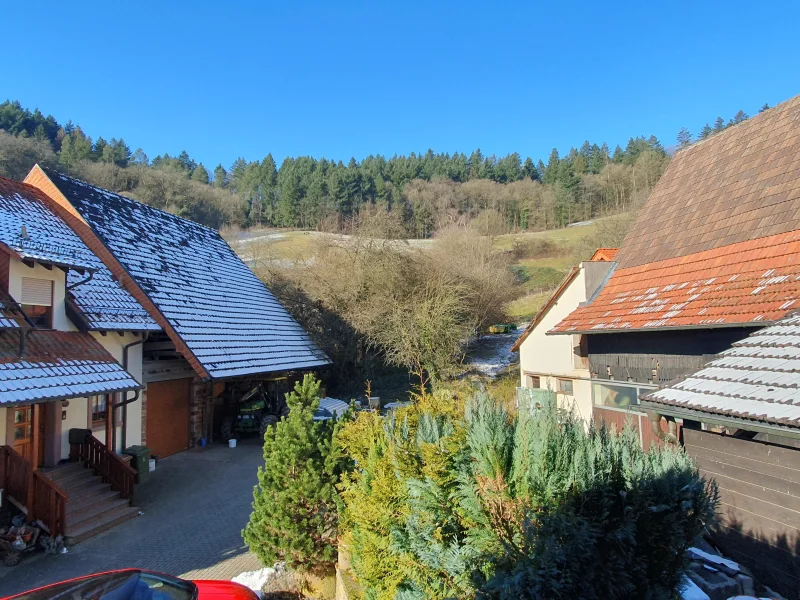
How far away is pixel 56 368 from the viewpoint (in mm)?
8672

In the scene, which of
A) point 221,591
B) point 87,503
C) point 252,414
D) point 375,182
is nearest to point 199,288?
point 252,414

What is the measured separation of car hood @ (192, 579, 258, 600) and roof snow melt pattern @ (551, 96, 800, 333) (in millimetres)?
6384

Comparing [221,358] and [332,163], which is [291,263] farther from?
[332,163]

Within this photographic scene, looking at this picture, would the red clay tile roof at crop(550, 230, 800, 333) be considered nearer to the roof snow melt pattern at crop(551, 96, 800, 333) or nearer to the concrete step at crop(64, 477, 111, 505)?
the roof snow melt pattern at crop(551, 96, 800, 333)

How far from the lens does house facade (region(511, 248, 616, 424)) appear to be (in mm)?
10359

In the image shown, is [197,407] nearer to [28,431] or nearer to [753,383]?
[28,431]

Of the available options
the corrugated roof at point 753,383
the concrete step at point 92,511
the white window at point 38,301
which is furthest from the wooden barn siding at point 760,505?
the white window at point 38,301

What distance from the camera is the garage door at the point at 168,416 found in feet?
42.2

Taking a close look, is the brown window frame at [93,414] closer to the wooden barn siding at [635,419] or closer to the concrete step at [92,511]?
the concrete step at [92,511]

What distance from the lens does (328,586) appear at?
18.2ft

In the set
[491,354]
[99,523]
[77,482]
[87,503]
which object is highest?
[491,354]

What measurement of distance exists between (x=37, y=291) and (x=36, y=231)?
2912 millimetres

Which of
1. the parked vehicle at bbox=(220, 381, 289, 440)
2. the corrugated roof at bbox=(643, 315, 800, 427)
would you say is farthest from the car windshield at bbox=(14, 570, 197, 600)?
the parked vehicle at bbox=(220, 381, 289, 440)

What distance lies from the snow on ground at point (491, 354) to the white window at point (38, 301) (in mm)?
15181
